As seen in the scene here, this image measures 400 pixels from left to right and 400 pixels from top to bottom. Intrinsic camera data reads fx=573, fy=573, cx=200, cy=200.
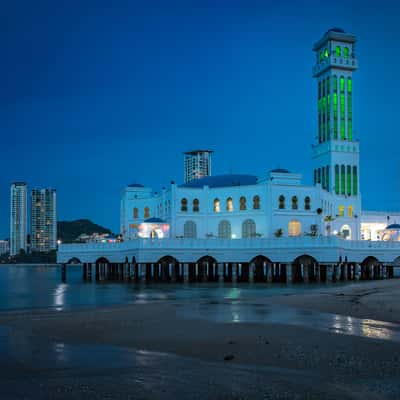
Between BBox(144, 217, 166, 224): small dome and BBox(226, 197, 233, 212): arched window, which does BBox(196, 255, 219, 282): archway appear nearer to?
BBox(144, 217, 166, 224): small dome

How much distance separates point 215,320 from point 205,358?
26.1 feet

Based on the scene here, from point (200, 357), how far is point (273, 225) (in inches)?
1990

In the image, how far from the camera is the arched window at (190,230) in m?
68.2

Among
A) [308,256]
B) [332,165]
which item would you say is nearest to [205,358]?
[308,256]

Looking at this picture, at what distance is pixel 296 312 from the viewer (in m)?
26.0

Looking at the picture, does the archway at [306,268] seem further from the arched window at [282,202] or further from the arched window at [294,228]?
the arched window at [282,202]

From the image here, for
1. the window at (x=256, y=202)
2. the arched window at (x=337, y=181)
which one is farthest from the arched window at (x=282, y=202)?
the arched window at (x=337, y=181)

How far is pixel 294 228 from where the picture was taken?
2628 inches

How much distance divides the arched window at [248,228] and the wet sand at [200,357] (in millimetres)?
41693

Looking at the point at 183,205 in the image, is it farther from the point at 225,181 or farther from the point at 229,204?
the point at 225,181

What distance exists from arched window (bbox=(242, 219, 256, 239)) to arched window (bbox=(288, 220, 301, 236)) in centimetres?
417

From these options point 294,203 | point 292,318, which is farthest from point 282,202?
point 292,318

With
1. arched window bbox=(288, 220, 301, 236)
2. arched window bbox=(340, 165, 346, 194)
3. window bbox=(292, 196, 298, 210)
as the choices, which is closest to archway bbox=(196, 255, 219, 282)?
arched window bbox=(288, 220, 301, 236)

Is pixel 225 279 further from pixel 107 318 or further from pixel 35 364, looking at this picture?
pixel 35 364
